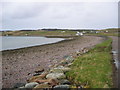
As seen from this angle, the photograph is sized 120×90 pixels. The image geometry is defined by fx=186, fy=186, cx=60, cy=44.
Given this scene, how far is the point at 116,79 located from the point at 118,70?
245cm

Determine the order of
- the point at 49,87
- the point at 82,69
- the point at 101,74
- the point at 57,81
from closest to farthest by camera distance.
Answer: the point at 49,87, the point at 57,81, the point at 101,74, the point at 82,69

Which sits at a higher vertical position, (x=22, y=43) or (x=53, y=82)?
(x=53, y=82)

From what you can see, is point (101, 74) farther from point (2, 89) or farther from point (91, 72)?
point (2, 89)

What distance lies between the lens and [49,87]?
9.89 metres

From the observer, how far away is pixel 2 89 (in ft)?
38.6

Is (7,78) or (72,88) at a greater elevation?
(72,88)

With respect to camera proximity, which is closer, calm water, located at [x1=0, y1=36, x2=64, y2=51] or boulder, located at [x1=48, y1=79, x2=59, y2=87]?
boulder, located at [x1=48, y1=79, x2=59, y2=87]

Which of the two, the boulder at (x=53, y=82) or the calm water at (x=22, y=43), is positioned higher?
the boulder at (x=53, y=82)

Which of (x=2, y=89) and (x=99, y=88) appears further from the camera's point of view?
(x=2, y=89)

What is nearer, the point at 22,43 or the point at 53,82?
the point at 53,82

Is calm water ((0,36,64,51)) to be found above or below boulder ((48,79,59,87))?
below

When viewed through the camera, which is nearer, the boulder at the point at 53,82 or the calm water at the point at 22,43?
the boulder at the point at 53,82

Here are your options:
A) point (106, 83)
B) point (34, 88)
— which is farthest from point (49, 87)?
point (106, 83)

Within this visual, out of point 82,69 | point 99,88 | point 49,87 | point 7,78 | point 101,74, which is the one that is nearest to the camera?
point 99,88
